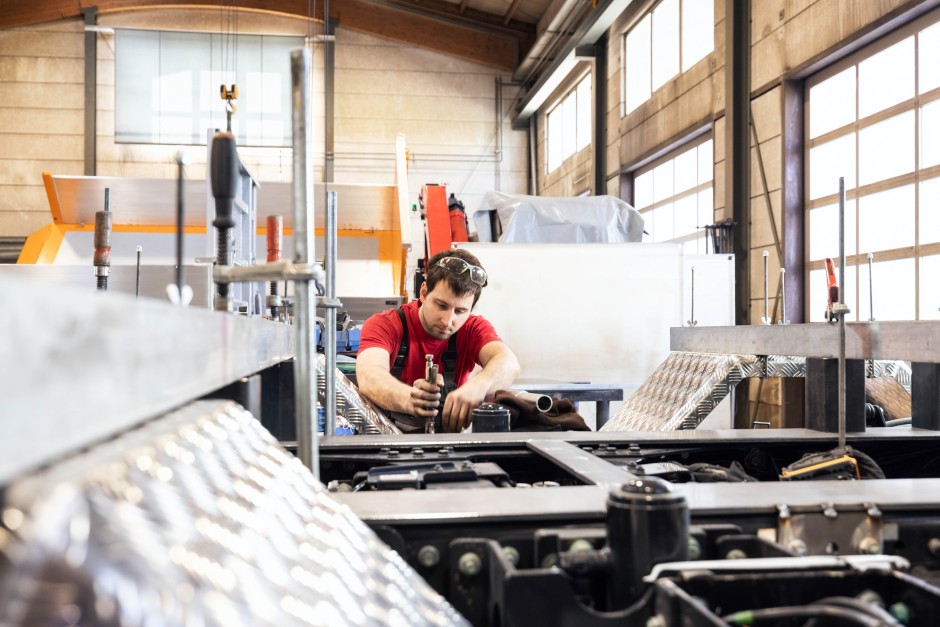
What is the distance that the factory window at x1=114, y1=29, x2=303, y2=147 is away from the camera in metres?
9.48

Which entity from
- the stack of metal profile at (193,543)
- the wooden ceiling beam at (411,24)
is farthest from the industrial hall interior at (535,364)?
the wooden ceiling beam at (411,24)

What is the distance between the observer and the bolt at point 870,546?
86 centimetres

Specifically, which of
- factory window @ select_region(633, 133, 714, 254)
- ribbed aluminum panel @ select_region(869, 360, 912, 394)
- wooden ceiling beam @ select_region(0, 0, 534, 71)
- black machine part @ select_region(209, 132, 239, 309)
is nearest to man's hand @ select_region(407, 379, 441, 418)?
black machine part @ select_region(209, 132, 239, 309)

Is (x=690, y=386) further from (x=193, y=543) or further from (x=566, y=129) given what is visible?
(x=566, y=129)

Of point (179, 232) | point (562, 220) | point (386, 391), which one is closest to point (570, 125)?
point (562, 220)

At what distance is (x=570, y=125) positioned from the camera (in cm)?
940

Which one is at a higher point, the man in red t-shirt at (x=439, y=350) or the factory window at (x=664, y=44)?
the factory window at (x=664, y=44)

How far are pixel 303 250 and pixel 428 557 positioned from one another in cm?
36

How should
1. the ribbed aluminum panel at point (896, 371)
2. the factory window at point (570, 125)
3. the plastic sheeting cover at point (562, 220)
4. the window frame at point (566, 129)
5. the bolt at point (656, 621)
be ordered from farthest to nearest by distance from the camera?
the factory window at point (570, 125) → the window frame at point (566, 129) → the plastic sheeting cover at point (562, 220) → the ribbed aluminum panel at point (896, 371) → the bolt at point (656, 621)

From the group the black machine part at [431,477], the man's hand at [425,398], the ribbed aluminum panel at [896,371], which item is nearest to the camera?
the black machine part at [431,477]

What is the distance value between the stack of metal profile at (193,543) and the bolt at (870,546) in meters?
0.52

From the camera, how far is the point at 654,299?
4383mm

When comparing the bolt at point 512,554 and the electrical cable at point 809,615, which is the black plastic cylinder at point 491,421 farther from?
the electrical cable at point 809,615

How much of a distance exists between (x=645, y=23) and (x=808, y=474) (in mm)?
6678
